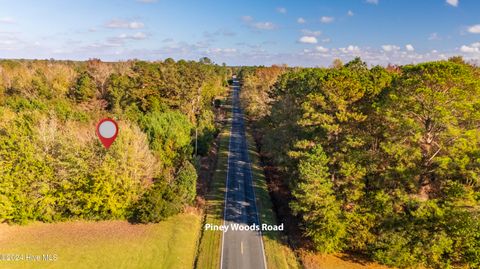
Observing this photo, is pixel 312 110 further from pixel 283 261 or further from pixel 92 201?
pixel 92 201

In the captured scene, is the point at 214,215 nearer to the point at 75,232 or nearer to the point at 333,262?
the point at 333,262

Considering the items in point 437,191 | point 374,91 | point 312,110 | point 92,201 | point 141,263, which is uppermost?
point 374,91

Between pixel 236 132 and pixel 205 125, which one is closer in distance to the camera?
pixel 205 125

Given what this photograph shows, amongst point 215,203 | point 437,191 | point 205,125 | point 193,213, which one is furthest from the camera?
point 205,125

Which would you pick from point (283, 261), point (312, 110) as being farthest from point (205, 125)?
point (283, 261)

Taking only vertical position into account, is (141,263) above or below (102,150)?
below

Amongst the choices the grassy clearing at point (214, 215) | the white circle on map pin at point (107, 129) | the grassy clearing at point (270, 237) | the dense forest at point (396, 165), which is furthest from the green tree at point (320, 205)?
the white circle on map pin at point (107, 129)

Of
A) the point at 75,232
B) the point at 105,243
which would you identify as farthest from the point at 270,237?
the point at 75,232

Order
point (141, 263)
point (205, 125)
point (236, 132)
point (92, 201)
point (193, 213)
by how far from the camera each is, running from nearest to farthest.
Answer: point (141, 263) → point (92, 201) → point (193, 213) → point (205, 125) → point (236, 132)

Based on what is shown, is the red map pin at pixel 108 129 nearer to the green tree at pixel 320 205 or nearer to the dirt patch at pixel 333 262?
the green tree at pixel 320 205
